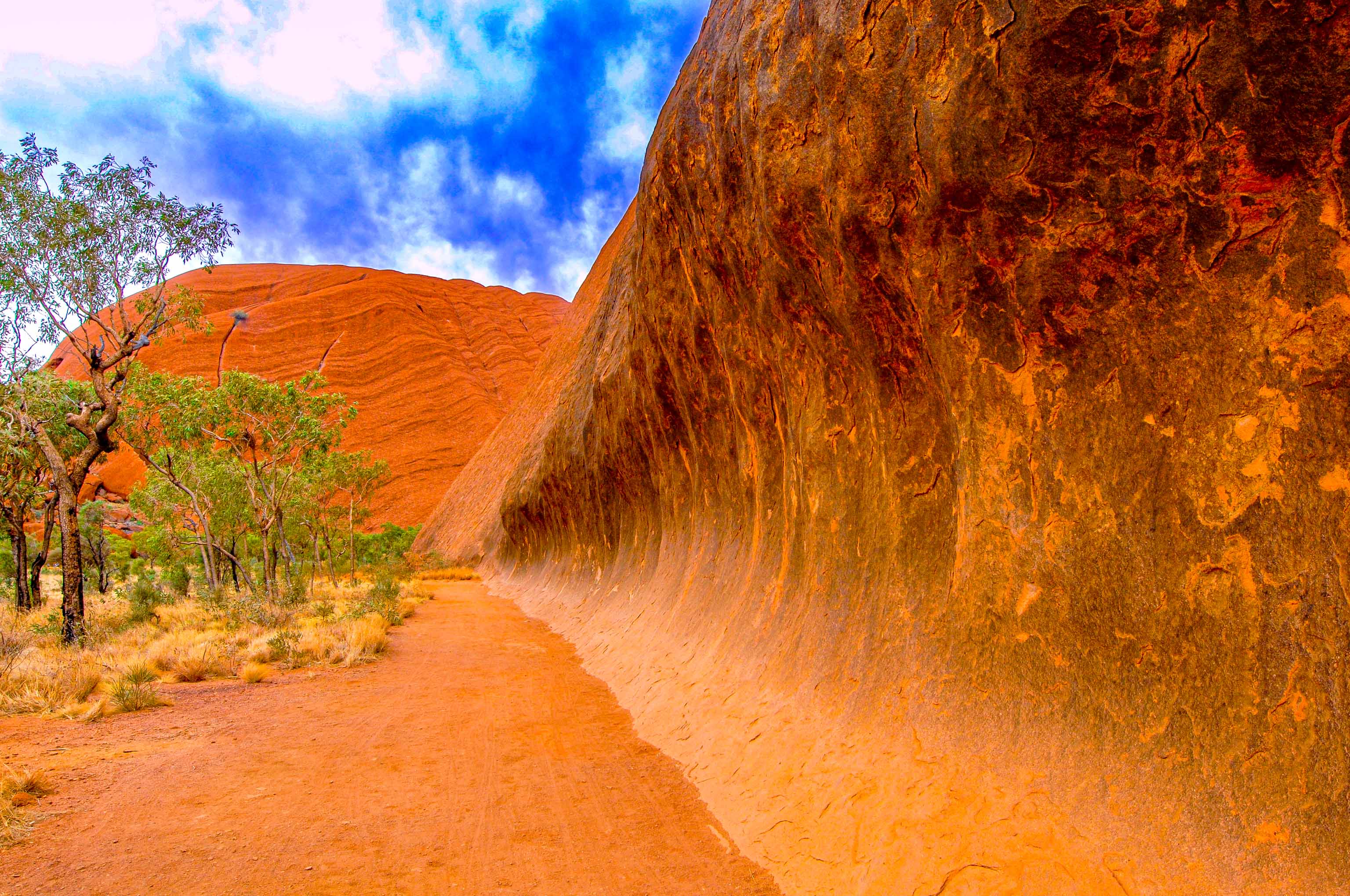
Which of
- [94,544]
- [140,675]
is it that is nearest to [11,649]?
[140,675]

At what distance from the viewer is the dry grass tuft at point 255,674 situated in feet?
29.8

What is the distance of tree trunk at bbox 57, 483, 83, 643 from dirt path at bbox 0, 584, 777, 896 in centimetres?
441

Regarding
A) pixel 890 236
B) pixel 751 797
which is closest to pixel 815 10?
pixel 890 236

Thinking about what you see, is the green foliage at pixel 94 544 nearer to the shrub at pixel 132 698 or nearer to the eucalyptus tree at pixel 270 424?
the eucalyptus tree at pixel 270 424

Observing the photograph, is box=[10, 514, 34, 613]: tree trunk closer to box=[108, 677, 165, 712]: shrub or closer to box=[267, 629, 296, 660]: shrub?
box=[267, 629, 296, 660]: shrub

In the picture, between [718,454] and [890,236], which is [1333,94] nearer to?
[890,236]

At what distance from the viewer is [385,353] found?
2785 inches

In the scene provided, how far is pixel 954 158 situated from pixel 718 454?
5.30m

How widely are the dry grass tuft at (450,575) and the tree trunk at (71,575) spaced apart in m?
20.8

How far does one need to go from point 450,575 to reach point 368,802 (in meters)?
30.1

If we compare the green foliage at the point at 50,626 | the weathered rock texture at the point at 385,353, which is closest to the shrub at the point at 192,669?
the green foliage at the point at 50,626

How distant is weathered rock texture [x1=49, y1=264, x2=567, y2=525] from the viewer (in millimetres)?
60469

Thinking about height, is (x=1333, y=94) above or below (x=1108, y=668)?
above

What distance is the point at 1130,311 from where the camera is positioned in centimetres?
293
